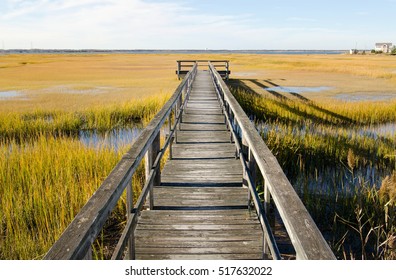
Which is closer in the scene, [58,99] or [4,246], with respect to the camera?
[4,246]

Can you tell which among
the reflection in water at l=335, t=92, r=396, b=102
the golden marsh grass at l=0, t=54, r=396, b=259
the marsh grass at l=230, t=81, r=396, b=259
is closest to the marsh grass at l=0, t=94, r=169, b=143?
the golden marsh grass at l=0, t=54, r=396, b=259

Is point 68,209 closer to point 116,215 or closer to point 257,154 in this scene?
point 116,215

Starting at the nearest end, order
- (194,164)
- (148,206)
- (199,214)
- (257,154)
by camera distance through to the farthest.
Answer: (257,154) → (199,214) → (148,206) → (194,164)

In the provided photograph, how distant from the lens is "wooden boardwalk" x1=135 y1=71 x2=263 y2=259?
118 inches

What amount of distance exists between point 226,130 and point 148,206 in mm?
4419

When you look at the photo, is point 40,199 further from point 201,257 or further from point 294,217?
point 294,217

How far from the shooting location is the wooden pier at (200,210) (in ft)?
5.53

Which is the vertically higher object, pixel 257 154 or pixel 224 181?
pixel 257 154

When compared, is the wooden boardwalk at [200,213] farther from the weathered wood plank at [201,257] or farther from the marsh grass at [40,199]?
the marsh grass at [40,199]

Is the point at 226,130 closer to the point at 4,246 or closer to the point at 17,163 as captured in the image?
the point at 17,163
